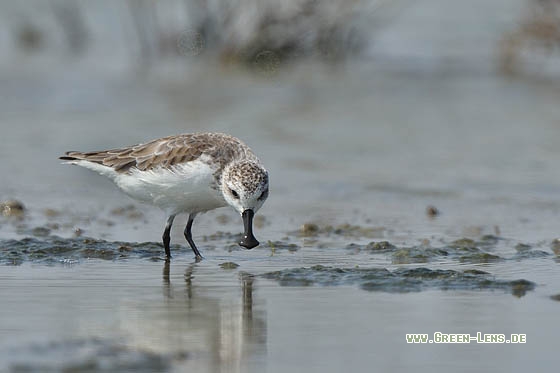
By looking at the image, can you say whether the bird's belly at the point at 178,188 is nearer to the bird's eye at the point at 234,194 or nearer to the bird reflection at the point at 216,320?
the bird's eye at the point at 234,194

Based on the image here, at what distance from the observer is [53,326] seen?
5.97m

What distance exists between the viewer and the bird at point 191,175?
25.4 feet

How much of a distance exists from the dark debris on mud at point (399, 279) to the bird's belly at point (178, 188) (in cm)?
95

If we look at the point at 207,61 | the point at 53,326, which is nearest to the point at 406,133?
the point at 207,61

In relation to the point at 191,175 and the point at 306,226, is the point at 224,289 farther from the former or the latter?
the point at 306,226

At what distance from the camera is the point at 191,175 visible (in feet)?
26.8

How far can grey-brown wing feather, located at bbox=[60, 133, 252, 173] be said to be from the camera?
824 centimetres

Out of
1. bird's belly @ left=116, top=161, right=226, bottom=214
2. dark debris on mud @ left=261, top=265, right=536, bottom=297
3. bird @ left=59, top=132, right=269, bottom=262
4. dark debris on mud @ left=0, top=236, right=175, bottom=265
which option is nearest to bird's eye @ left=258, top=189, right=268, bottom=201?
bird @ left=59, top=132, right=269, bottom=262

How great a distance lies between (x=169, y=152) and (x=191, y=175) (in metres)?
0.39

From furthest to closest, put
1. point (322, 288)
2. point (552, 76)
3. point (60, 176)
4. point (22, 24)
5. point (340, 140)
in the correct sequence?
point (22, 24)
point (552, 76)
point (340, 140)
point (60, 176)
point (322, 288)

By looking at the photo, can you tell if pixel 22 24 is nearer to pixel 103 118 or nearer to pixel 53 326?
pixel 103 118

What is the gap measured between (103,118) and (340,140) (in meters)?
3.27

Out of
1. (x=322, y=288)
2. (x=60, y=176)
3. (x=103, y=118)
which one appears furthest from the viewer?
(x=103, y=118)

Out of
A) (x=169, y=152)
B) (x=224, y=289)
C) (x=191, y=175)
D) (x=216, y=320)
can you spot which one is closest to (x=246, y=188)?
(x=191, y=175)
